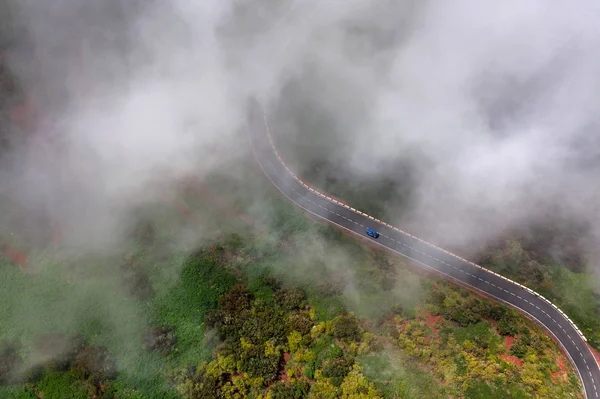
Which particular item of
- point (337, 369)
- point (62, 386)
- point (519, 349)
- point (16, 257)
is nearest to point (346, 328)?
point (337, 369)

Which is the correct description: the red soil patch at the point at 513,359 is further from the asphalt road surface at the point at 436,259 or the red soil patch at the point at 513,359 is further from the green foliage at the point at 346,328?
the green foliage at the point at 346,328

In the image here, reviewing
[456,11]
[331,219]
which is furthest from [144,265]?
[456,11]

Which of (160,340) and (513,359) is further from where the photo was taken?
(513,359)

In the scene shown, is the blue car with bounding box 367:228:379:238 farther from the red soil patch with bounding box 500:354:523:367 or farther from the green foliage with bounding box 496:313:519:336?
the red soil patch with bounding box 500:354:523:367

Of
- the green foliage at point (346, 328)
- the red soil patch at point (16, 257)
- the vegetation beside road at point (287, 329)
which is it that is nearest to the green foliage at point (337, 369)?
the vegetation beside road at point (287, 329)

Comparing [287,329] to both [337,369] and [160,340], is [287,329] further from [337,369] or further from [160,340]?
[160,340]

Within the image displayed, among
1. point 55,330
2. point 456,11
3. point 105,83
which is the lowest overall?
point 55,330

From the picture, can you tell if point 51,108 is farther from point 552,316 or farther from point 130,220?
point 552,316

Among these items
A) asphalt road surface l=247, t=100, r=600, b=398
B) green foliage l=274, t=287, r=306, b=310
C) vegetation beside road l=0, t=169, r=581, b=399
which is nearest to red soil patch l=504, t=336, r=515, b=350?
vegetation beside road l=0, t=169, r=581, b=399
